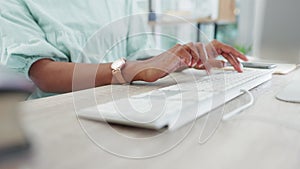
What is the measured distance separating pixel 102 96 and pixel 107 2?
640 millimetres

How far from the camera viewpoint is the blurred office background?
2.31 m

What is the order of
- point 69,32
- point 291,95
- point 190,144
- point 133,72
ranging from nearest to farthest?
1. point 190,144
2. point 291,95
3. point 133,72
4. point 69,32

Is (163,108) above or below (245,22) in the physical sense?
above

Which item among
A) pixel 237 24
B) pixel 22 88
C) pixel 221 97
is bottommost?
pixel 237 24

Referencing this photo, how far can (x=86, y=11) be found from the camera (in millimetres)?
1045

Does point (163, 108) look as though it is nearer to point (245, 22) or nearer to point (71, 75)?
point (71, 75)

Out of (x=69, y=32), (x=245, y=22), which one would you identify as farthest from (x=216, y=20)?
(x=69, y=32)

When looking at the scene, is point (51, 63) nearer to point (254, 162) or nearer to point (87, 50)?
point (87, 50)

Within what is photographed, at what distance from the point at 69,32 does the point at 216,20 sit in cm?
164

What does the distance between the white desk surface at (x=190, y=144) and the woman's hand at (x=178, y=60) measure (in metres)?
0.25

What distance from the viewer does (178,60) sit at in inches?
29.8

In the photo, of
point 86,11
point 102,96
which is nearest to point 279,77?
point 102,96

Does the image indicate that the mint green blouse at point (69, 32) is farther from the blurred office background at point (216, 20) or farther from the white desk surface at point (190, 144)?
the blurred office background at point (216, 20)

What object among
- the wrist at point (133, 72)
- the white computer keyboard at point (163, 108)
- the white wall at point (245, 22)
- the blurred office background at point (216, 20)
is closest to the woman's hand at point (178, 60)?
the wrist at point (133, 72)
